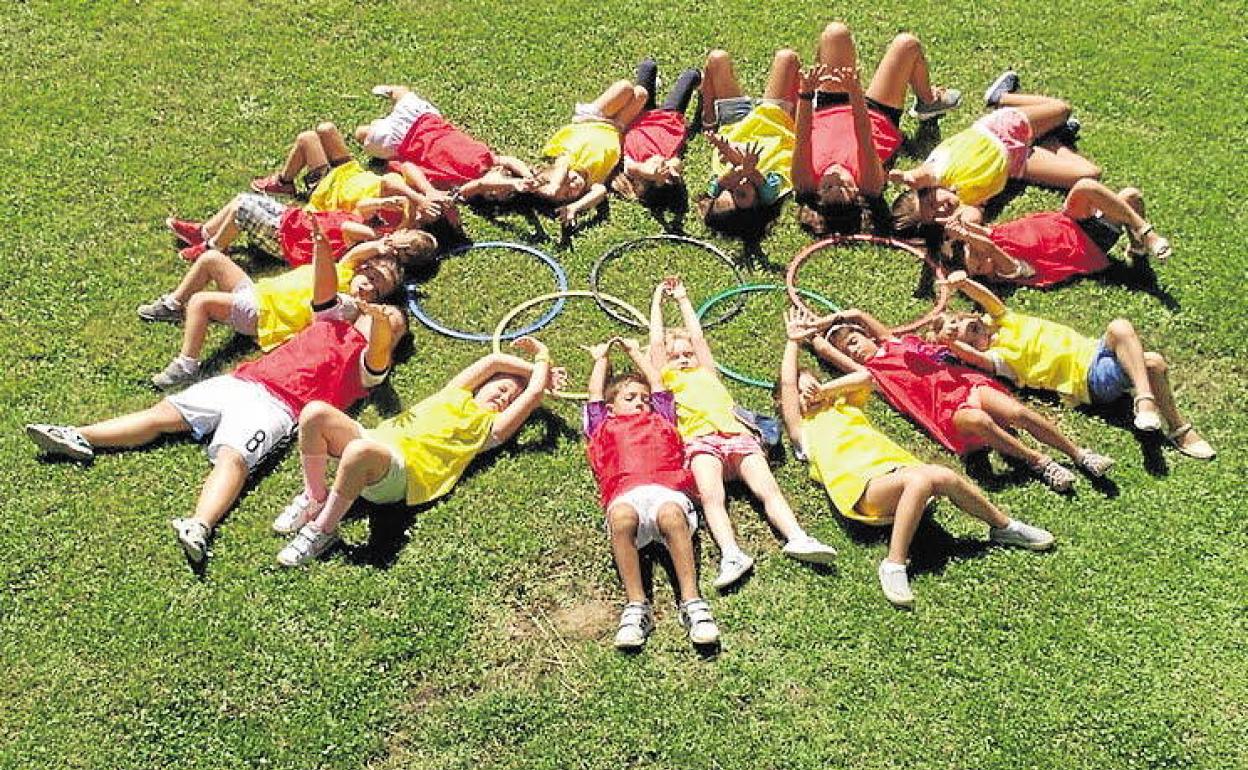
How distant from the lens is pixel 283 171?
11.1 m

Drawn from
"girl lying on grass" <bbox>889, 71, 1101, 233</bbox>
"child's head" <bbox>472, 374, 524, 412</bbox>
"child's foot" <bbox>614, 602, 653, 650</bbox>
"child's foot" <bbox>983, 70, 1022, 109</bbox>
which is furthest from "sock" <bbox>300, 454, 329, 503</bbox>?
"child's foot" <bbox>983, 70, 1022, 109</bbox>

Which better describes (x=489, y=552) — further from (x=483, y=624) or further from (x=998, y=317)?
(x=998, y=317)

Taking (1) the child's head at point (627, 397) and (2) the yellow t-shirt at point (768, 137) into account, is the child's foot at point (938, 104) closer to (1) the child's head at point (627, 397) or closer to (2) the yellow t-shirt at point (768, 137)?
(2) the yellow t-shirt at point (768, 137)

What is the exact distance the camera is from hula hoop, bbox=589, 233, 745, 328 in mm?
9922

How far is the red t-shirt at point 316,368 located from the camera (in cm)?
881

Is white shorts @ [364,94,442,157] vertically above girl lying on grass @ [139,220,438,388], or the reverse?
white shorts @ [364,94,442,157]

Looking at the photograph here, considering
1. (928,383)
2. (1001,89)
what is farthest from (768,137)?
(928,383)

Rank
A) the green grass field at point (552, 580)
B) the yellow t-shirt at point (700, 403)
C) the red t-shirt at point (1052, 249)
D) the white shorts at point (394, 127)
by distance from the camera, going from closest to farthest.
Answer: the green grass field at point (552, 580) → the yellow t-shirt at point (700, 403) → the red t-shirt at point (1052, 249) → the white shorts at point (394, 127)

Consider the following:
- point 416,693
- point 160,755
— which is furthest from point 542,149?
point 160,755

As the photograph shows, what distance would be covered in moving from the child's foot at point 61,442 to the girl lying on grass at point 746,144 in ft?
18.8

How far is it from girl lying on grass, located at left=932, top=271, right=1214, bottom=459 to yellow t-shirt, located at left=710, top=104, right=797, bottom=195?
2441 millimetres

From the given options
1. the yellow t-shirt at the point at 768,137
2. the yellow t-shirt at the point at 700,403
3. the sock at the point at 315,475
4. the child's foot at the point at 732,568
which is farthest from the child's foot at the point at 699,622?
the yellow t-shirt at the point at 768,137

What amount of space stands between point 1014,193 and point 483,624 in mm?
6879

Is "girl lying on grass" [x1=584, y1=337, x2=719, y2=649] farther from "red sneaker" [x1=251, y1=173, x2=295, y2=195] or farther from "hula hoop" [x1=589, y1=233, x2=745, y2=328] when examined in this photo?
"red sneaker" [x1=251, y1=173, x2=295, y2=195]
